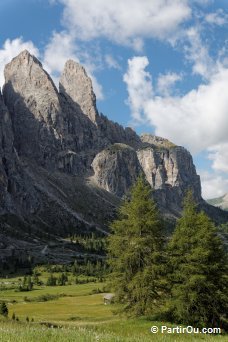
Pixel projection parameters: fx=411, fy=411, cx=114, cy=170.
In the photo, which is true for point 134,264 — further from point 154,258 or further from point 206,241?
point 206,241

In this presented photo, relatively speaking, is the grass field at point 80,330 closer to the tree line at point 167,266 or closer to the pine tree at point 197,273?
the tree line at point 167,266

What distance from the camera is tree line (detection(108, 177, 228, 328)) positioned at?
36469 millimetres

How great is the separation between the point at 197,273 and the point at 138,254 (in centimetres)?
560

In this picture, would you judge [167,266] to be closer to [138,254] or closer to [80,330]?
[138,254]

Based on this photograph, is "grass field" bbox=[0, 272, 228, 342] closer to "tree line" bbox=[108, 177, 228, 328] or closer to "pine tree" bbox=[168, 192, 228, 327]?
"tree line" bbox=[108, 177, 228, 328]

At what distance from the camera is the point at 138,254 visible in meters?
38.5

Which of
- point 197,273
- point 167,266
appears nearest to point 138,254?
point 167,266

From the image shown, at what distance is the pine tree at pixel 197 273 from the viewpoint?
36062 mm

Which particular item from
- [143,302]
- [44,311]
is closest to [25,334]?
[143,302]

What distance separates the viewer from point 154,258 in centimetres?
3794

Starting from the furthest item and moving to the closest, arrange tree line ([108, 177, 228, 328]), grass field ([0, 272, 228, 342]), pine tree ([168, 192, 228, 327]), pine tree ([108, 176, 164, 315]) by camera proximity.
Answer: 1. pine tree ([108, 176, 164, 315])
2. tree line ([108, 177, 228, 328])
3. pine tree ([168, 192, 228, 327])
4. grass field ([0, 272, 228, 342])

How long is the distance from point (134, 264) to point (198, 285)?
242 inches

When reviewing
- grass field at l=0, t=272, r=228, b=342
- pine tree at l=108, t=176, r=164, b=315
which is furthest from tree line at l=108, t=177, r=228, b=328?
grass field at l=0, t=272, r=228, b=342

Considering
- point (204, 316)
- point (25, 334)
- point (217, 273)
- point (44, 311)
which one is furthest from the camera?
point (44, 311)
